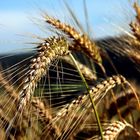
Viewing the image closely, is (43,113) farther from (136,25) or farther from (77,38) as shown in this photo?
(136,25)

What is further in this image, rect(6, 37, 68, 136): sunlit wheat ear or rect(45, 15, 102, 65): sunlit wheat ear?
rect(45, 15, 102, 65): sunlit wheat ear

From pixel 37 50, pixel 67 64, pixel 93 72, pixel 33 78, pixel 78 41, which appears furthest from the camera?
pixel 67 64

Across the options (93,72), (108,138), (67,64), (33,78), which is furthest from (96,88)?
(67,64)

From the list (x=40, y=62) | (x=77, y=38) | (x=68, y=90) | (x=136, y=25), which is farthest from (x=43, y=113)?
(x=40, y=62)

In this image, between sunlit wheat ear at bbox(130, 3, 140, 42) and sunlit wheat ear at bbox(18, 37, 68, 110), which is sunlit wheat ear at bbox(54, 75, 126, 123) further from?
sunlit wheat ear at bbox(130, 3, 140, 42)

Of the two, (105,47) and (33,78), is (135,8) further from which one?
(33,78)

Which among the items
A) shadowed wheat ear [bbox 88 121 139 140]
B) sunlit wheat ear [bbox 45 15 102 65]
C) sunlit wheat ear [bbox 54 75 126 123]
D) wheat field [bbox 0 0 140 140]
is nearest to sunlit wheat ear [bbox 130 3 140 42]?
wheat field [bbox 0 0 140 140]

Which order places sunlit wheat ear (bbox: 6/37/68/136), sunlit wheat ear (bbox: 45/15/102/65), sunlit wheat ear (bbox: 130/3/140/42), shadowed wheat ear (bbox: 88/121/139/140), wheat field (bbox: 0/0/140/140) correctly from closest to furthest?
sunlit wheat ear (bbox: 6/37/68/136) < wheat field (bbox: 0/0/140/140) < shadowed wheat ear (bbox: 88/121/139/140) < sunlit wheat ear (bbox: 45/15/102/65) < sunlit wheat ear (bbox: 130/3/140/42)

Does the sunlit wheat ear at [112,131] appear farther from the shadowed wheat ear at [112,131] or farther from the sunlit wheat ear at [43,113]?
the sunlit wheat ear at [43,113]
